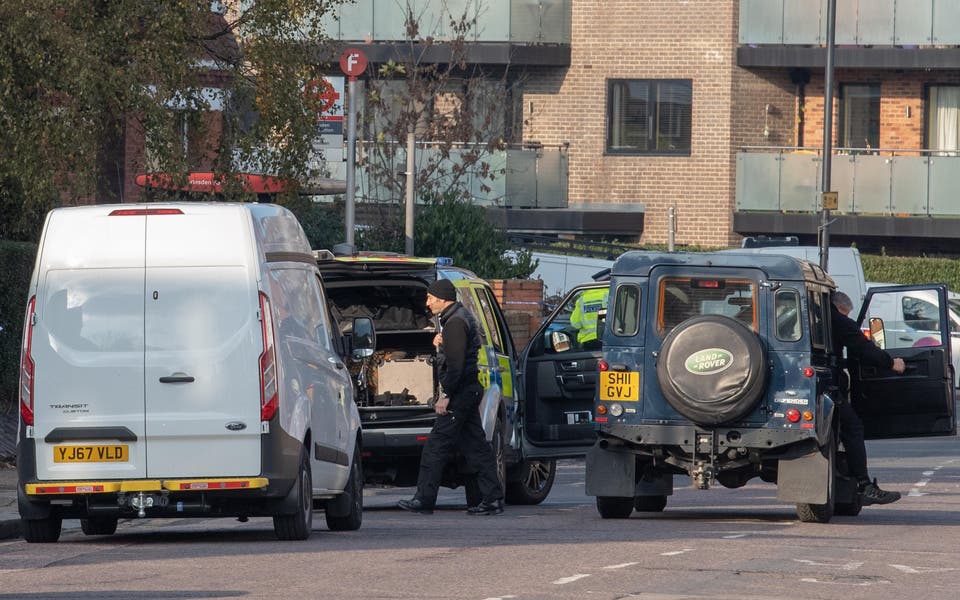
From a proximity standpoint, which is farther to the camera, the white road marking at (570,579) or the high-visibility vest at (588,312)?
the high-visibility vest at (588,312)

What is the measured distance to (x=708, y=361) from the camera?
14109 mm

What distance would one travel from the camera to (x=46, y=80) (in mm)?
18531

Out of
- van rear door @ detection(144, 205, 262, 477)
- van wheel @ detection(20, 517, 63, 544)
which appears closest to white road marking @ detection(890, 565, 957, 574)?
van rear door @ detection(144, 205, 262, 477)

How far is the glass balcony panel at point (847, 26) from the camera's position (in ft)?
130

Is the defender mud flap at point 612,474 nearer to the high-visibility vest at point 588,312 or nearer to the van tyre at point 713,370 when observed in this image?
the van tyre at point 713,370

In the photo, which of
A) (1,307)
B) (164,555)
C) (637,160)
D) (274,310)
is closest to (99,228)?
(274,310)

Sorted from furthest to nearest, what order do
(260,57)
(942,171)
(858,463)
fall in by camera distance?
(942,171)
(260,57)
(858,463)

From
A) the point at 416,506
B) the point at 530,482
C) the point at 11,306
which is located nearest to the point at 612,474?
the point at 416,506

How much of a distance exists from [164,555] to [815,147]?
1200 inches

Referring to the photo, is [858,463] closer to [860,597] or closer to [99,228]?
[860,597]

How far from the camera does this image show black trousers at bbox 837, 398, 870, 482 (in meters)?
15.3

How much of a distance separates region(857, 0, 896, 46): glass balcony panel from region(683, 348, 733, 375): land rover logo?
2692 cm

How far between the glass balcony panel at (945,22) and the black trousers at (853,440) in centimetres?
2555

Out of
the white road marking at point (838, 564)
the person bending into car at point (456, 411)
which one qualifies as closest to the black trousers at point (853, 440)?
A: the person bending into car at point (456, 411)
